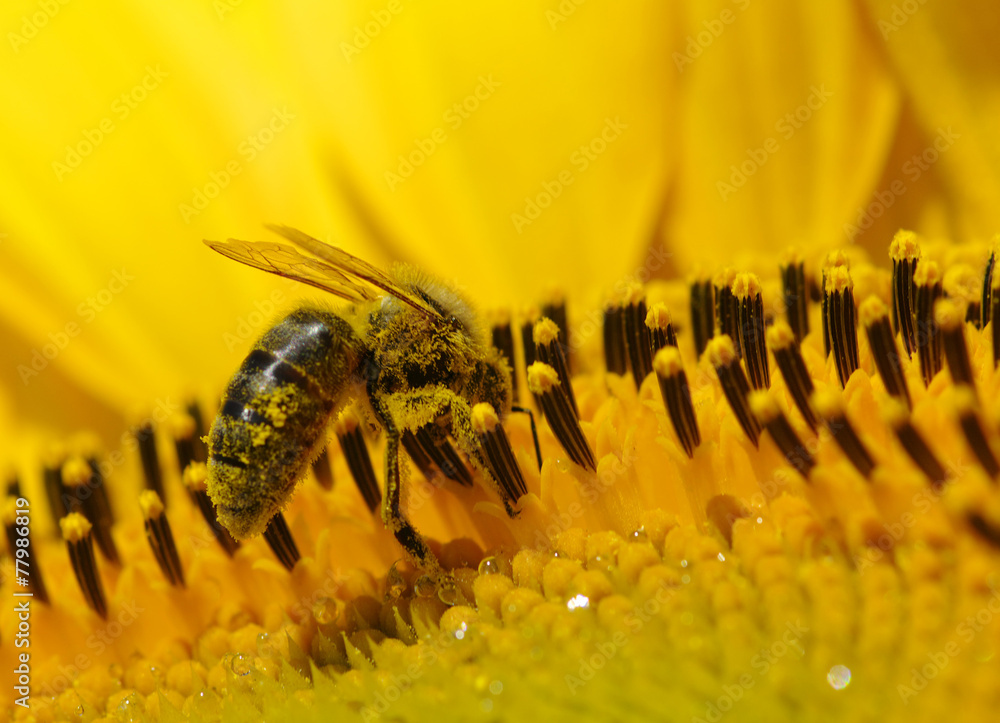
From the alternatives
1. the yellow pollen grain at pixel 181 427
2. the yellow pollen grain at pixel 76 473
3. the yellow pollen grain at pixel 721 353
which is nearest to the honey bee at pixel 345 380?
the yellow pollen grain at pixel 721 353

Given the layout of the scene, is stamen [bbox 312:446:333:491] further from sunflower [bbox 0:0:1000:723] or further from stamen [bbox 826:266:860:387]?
stamen [bbox 826:266:860:387]

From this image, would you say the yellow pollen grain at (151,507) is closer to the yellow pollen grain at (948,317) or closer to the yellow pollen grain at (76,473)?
the yellow pollen grain at (76,473)

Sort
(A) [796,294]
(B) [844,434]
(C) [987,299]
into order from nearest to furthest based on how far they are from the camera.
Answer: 1. (B) [844,434]
2. (C) [987,299]
3. (A) [796,294]

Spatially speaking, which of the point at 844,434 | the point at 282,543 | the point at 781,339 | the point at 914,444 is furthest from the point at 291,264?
the point at 914,444

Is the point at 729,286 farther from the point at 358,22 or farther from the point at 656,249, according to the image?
the point at 358,22

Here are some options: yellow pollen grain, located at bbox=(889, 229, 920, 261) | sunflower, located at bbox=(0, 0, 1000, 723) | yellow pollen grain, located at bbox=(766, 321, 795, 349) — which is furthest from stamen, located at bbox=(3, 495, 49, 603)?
yellow pollen grain, located at bbox=(889, 229, 920, 261)

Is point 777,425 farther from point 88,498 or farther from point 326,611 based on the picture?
point 88,498
